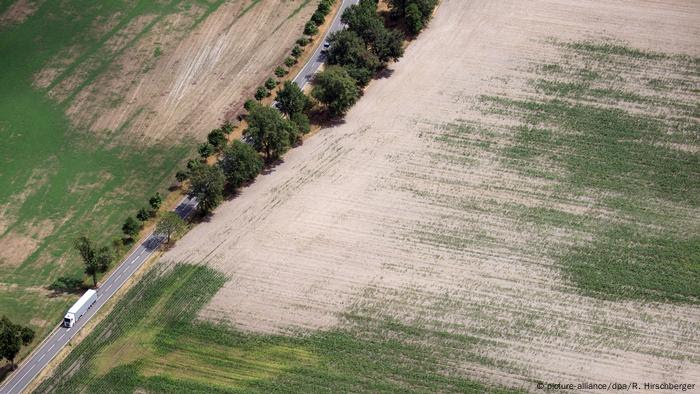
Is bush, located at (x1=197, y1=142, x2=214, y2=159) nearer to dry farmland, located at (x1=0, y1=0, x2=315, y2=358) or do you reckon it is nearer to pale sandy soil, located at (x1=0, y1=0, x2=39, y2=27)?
dry farmland, located at (x1=0, y1=0, x2=315, y2=358)

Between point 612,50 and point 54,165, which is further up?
point 54,165

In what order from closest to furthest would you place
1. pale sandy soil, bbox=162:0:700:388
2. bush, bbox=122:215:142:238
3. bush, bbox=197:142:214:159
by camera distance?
pale sandy soil, bbox=162:0:700:388
bush, bbox=122:215:142:238
bush, bbox=197:142:214:159

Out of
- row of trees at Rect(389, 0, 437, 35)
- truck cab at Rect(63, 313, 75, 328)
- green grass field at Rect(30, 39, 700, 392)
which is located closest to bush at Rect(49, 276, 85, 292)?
truck cab at Rect(63, 313, 75, 328)

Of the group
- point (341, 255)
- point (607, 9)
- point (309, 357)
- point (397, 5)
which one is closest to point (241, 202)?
point (341, 255)

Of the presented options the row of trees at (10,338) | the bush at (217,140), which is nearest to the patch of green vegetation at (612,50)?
the bush at (217,140)

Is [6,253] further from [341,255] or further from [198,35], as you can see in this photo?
[198,35]

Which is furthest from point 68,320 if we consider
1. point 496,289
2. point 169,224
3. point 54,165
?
point 496,289

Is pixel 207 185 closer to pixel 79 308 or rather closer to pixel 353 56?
pixel 79 308
